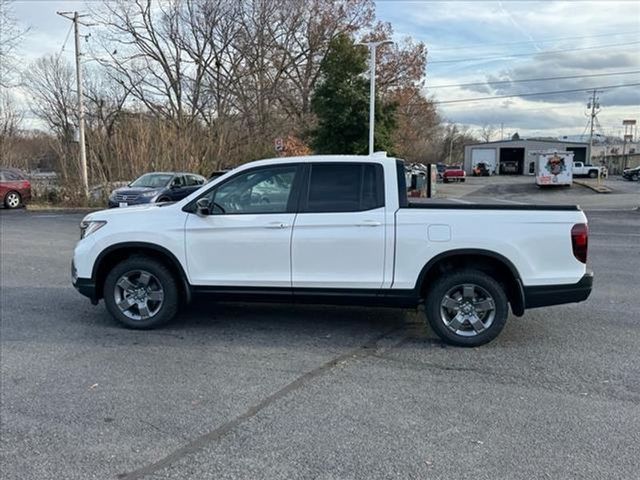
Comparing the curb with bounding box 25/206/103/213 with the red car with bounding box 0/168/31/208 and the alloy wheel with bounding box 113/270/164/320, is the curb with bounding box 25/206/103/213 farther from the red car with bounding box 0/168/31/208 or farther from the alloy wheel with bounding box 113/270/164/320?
the alloy wheel with bounding box 113/270/164/320

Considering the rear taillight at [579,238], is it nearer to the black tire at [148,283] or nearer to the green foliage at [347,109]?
the black tire at [148,283]

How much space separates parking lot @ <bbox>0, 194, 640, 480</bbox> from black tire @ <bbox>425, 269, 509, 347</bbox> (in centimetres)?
12

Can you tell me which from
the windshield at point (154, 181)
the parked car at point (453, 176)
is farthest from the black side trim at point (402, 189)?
the parked car at point (453, 176)

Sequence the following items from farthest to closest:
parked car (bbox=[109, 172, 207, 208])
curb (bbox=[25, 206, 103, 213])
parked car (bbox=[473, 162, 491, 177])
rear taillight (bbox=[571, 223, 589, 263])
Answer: parked car (bbox=[473, 162, 491, 177]) < curb (bbox=[25, 206, 103, 213]) < parked car (bbox=[109, 172, 207, 208]) < rear taillight (bbox=[571, 223, 589, 263])

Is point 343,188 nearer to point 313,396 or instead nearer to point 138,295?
point 313,396

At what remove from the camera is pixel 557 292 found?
5043mm

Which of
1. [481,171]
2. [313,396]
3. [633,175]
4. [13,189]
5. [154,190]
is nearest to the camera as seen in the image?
[313,396]

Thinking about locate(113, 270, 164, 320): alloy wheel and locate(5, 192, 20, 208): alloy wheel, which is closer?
locate(113, 270, 164, 320): alloy wheel

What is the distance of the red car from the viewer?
23375 mm

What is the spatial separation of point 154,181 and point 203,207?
15.2 meters

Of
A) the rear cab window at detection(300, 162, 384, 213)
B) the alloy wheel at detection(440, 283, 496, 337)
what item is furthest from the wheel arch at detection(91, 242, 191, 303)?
the alloy wheel at detection(440, 283, 496, 337)

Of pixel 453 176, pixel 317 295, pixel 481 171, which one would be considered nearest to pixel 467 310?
pixel 317 295

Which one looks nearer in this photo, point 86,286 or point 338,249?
point 338,249

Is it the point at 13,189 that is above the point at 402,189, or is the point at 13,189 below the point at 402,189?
below
